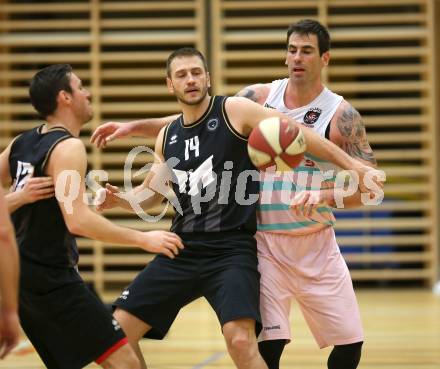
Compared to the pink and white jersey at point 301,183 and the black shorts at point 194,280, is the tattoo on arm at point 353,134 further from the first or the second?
the black shorts at point 194,280

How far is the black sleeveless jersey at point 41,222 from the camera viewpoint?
4551 mm

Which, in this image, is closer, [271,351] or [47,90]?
[47,90]

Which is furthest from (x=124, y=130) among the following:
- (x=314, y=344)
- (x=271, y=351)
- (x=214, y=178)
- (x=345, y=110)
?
(x=314, y=344)

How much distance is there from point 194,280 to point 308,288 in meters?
0.74

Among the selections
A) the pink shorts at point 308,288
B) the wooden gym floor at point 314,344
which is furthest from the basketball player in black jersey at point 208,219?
the wooden gym floor at point 314,344

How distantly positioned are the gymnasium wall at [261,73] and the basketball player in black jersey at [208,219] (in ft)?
25.3

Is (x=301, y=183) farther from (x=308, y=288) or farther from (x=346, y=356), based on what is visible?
(x=346, y=356)

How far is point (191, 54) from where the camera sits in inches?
202

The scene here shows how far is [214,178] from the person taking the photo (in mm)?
4977

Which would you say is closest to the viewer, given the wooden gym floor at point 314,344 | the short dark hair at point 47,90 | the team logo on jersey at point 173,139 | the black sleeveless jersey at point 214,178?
the short dark hair at point 47,90

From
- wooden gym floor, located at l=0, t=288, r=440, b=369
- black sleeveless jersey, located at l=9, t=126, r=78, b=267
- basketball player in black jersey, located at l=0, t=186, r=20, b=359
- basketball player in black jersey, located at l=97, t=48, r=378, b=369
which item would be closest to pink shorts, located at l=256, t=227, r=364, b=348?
basketball player in black jersey, located at l=97, t=48, r=378, b=369

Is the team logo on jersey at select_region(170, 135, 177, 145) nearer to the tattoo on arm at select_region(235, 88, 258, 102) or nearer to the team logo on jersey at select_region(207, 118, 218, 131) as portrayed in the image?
the team logo on jersey at select_region(207, 118, 218, 131)

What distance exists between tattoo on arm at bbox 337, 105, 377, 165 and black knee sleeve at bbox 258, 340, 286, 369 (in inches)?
45.6

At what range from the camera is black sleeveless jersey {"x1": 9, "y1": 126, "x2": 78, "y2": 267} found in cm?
455
